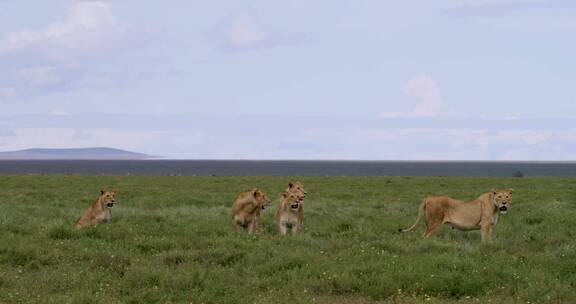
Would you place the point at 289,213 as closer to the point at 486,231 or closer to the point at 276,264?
the point at 276,264

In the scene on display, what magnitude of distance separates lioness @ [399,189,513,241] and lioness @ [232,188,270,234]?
3848 millimetres

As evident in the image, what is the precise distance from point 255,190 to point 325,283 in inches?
231

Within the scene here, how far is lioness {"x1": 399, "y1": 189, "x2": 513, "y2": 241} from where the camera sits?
15594 millimetres

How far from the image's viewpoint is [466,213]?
15664 mm

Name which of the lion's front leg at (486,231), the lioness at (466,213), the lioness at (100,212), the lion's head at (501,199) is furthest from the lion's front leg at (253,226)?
the lion's head at (501,199)

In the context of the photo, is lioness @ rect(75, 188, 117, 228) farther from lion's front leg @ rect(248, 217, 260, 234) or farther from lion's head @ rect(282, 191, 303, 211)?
lion's head @ rect(282, 191, 303, 211)

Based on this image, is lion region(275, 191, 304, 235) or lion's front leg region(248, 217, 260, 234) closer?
lion region(275, 191, 304, 235)

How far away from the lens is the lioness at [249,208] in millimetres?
16453

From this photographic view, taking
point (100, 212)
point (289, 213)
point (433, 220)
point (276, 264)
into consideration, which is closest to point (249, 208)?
point (289, 213)

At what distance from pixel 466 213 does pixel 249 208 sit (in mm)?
4939

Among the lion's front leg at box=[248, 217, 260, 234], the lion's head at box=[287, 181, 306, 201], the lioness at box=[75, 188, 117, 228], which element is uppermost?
the lion's head at box=[287, 181, 306, 201]

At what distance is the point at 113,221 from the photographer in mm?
17828

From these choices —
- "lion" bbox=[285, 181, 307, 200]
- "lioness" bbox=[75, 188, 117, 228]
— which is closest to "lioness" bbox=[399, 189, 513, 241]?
"lion" bbox=[285, 181, 307, 200]

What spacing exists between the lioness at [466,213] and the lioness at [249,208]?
3.85 m
